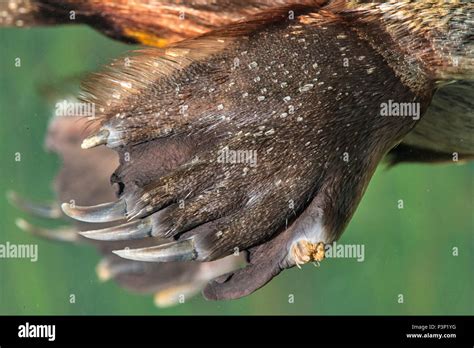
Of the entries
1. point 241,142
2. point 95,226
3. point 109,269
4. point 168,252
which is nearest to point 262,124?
point 241,142

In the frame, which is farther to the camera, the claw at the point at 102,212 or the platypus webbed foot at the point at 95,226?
the platypus webbed foot at the point at 95,226

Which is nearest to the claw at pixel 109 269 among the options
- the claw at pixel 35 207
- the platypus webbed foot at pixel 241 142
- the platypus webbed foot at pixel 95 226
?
the platypus webbed foot at pixel 95 226

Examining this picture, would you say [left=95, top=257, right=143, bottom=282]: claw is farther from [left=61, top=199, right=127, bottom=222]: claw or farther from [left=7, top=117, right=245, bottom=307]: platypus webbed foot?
[left=61, top=199, right=127, bottom=222]: claw

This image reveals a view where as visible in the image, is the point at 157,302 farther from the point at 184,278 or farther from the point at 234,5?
the point at 234,5

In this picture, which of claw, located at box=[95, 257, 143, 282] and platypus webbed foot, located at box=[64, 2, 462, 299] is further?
claw, located at box=[95, 257, 143, 282]

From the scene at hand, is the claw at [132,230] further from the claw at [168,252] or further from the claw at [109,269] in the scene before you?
the claw at [109,269]

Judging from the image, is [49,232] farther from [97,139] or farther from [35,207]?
[97,139]

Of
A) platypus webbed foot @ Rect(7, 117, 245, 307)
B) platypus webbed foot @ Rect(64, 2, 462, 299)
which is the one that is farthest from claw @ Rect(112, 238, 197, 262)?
platypus webbed foot @ Rect(7, 117, 245, 307)

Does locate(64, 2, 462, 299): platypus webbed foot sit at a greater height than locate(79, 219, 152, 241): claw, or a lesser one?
greater
